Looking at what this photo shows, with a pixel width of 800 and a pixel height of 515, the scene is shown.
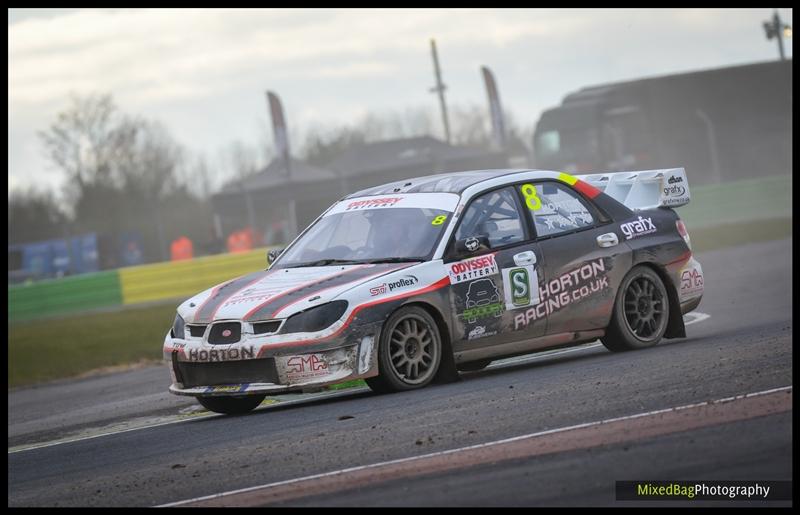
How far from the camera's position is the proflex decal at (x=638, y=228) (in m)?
9.91

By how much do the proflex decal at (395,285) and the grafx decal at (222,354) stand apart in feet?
2.85

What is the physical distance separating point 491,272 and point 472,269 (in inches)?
6.1

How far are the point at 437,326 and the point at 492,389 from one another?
0.76 m

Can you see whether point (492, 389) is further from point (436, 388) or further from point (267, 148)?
point (267, 148)

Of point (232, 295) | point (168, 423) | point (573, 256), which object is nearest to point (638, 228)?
point (573, 256)

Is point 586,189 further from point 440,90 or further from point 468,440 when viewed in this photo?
point 440,90

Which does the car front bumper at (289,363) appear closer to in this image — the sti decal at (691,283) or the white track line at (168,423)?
the white track line at (168,423)

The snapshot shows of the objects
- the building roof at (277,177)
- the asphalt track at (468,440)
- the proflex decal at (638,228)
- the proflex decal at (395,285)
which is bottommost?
the asphalt track at (468,440)

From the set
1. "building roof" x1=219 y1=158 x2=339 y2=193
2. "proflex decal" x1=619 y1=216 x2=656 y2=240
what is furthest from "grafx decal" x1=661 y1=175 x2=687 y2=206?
Answer: "building roof" x1=219 y1=158 x2=339 y2=193

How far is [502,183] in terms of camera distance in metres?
9.49

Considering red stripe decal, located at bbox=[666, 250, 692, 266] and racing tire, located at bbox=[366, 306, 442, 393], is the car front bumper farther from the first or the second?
red stripe decal, located at bbox=[666, 250, 692, 266]

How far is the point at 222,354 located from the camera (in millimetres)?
8188

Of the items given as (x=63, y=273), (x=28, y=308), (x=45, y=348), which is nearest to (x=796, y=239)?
(x=45, y=348)

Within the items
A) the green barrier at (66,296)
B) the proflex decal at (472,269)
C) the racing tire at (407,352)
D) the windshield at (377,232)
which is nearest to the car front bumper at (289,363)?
the racing tire at (407,352)
